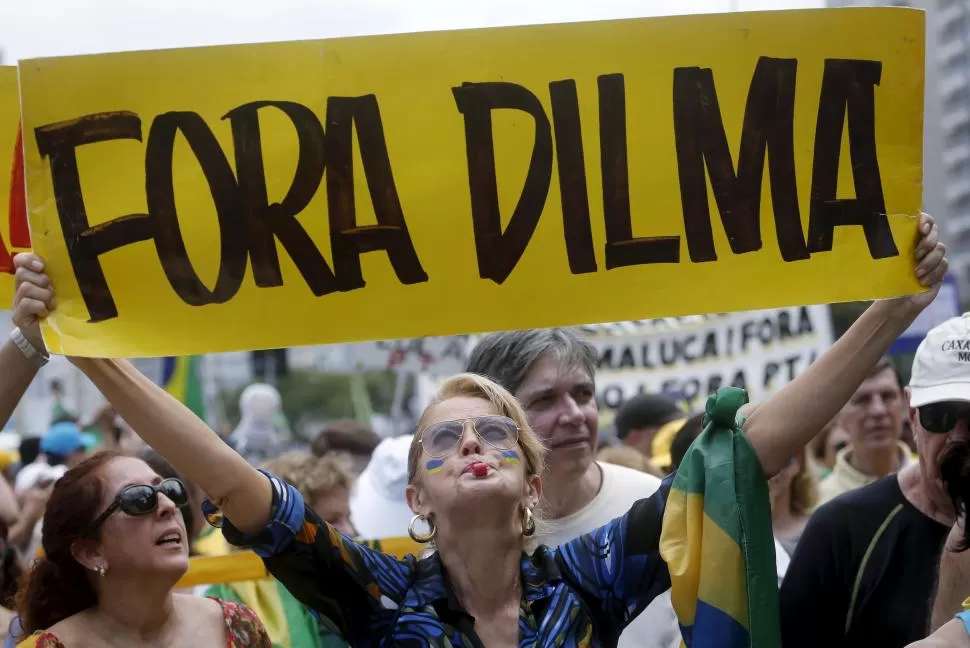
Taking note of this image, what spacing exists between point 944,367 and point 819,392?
0.76 metres

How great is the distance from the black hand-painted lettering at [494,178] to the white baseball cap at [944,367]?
3.63 ft

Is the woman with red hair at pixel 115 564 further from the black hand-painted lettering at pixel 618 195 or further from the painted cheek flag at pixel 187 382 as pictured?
the painted cheek flag at pixel 187 382

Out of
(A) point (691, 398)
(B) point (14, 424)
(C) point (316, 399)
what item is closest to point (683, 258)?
(A) point (691, 398)

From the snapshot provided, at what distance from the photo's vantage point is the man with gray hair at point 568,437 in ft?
12.6

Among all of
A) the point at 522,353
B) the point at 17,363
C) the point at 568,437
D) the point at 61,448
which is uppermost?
the point at 17,363

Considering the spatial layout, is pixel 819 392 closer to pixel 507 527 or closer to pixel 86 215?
pixel 507 527

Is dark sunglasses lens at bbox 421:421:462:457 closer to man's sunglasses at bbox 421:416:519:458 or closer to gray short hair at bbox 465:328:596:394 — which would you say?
man's sunglasses at bbox 421:416:519:458

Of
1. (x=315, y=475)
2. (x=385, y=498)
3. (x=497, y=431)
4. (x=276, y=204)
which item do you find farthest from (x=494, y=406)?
(x=385, y=498)

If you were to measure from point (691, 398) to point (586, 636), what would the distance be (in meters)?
6.22

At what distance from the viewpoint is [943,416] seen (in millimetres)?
3424

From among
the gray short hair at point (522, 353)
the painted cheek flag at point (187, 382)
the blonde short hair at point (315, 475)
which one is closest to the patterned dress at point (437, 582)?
the gray short hair at point (522, 353)

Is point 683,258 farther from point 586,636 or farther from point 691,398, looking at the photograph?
point 691,398

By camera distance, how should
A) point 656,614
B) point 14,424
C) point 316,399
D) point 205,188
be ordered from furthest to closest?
1. point 316,399
2. point 14,424
3. point 656,614
4. point 205,188

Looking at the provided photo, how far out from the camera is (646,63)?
3213 mm
